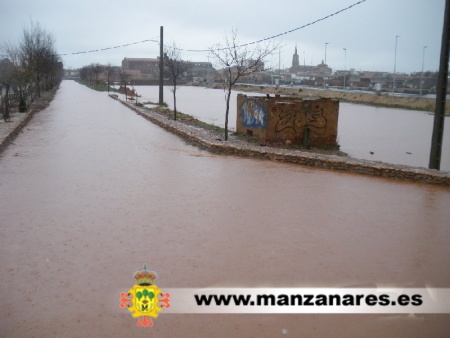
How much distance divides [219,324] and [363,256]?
8.11 feet

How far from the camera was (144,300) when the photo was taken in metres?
4.22

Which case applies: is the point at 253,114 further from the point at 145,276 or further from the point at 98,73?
the point at 98,73

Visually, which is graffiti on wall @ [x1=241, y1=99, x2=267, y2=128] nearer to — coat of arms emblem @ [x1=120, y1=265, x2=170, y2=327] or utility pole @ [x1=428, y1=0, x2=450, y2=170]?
utility pole @ [x1=428, y1=0, x2=450, y2=170]

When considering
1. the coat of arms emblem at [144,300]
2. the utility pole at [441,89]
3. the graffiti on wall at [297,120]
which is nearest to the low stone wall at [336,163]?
the utility pole at [441,89]

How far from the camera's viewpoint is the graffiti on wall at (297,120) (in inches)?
574

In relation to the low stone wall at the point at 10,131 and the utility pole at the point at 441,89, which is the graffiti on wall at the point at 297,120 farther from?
the low stone wall at the point at 10,131

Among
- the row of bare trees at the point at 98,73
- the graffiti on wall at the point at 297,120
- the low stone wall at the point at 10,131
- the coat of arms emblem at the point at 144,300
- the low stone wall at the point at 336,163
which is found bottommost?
the coat of arms emblem at the point at 144,300

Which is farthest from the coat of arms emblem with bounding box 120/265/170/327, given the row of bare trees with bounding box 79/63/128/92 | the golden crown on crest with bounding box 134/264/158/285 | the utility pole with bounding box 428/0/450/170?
the row of bare trees with bounding box 79/63/128/92

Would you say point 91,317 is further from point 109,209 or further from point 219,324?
point 109,209

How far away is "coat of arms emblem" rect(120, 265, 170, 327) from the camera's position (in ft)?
13.4

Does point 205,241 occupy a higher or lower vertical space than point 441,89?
lower

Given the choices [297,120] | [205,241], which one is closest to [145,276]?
[205,241]

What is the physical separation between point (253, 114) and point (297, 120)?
1.91m

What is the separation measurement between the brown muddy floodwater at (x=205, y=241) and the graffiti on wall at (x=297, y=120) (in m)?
4.05
